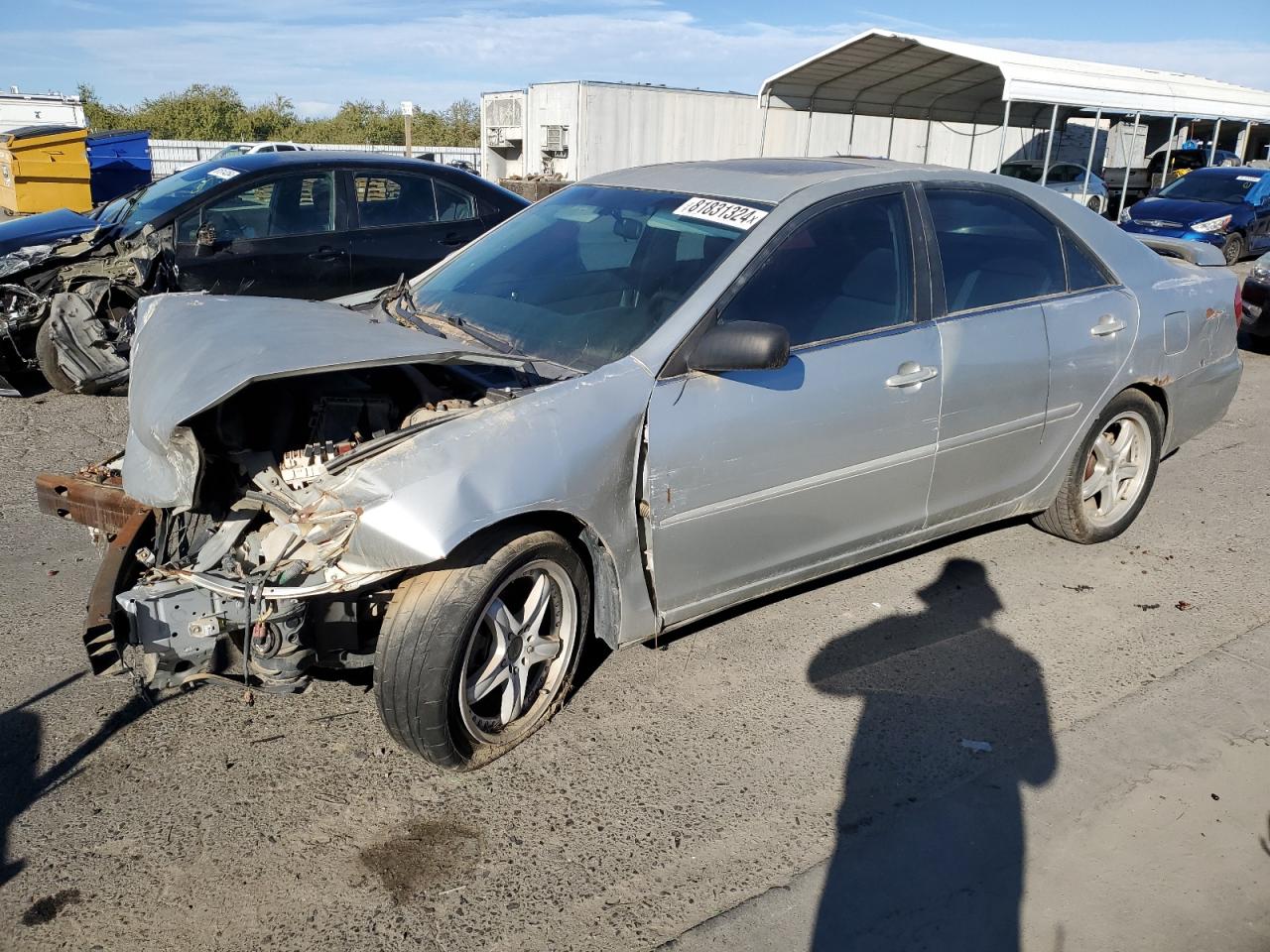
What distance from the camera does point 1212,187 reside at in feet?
53.6

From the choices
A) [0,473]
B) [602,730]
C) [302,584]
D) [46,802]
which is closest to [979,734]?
[602,730]

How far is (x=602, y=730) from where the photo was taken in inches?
130

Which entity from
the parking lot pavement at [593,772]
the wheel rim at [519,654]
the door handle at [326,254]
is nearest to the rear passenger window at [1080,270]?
the parking lot pavement at [593,772]

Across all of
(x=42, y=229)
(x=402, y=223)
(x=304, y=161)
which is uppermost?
(x=304, y=161)

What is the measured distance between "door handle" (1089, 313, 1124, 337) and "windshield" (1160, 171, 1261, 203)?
13999 millimetres

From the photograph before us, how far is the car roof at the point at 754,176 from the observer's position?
3707 millimetres

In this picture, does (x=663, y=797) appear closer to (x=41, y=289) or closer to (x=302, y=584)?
(x=302, y=584)

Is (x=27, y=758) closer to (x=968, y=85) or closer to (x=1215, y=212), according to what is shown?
(x=1215, y=212)

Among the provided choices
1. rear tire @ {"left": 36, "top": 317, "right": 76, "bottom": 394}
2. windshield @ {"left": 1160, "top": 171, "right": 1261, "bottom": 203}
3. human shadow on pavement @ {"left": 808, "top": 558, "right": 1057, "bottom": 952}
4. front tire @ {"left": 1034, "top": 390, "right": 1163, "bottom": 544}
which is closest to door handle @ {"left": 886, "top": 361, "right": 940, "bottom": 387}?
human shadow on pavement @ {"left": 808, "top": 558, "right": 1057, "bottom": 952}

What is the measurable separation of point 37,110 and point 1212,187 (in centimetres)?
2525

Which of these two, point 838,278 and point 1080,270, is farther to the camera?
point 1080,270

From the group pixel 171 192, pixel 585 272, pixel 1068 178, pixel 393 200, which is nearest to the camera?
pixel 585 272

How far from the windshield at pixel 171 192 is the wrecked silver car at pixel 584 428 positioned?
13.4 feet

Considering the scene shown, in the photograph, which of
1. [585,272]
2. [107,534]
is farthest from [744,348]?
[107,534]
